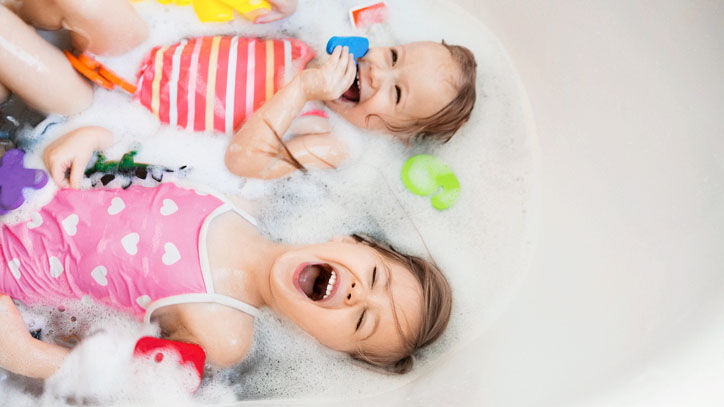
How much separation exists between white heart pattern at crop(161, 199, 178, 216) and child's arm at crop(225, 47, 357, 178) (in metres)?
0.15

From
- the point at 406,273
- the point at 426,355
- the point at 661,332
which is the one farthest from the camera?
the point at 426,355

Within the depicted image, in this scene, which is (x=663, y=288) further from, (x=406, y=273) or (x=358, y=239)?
(x=358, y=239)

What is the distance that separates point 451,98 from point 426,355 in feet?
1.60

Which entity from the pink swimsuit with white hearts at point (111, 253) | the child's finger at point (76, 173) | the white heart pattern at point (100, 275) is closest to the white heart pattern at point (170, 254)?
the pink swimsuit with white hearts at point (111, 253)

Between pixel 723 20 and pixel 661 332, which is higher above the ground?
pixel 723 20

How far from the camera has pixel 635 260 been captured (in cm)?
87

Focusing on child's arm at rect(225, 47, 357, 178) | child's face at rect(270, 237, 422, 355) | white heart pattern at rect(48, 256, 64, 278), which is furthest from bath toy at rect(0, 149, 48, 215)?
child's face at rect(270, 237, 422, 355)

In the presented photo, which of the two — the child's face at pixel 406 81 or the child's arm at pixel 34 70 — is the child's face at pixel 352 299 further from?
the child's arm at pixel 34 70

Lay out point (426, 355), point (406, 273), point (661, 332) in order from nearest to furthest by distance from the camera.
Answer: point (661, 332)
point (406, 273)
point (426, 355)

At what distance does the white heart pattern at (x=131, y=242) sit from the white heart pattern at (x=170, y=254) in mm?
49

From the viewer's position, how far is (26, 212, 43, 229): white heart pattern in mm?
945

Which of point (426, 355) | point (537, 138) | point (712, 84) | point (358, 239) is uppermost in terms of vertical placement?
point (712, 84)

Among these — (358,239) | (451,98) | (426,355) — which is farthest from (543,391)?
(451,98)

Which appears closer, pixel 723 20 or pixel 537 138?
pixel 723 20
